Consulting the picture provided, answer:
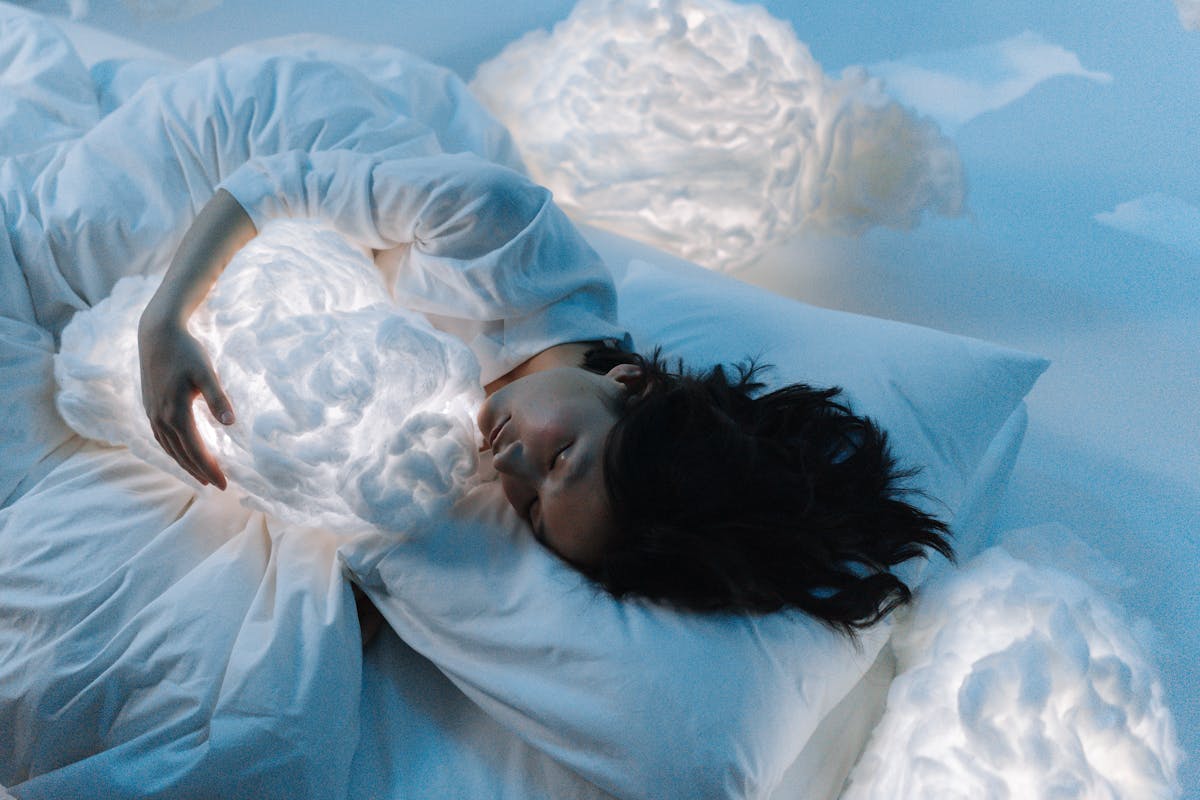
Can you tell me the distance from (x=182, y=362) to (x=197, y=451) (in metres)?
0.09

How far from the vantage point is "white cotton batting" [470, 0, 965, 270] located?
140 cm

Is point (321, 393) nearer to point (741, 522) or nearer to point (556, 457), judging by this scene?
point (556, 457)

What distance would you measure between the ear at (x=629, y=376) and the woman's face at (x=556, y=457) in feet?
0.08

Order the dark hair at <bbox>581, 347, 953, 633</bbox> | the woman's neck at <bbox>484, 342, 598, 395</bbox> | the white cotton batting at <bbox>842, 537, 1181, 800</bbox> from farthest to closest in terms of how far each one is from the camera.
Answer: the woman's neck at <bbox>484, 342, 598, 395</bbox>, the dark hair at <bbox>581, 347, 953, 633</bbox>, the white cotton batting at <bbox>842, 537, 1181, 800</bbox>

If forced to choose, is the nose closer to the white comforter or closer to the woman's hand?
the white comforter

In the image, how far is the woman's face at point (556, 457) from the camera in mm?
908

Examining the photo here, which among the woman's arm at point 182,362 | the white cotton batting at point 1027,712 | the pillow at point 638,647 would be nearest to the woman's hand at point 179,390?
the woman's arm at point 182,362

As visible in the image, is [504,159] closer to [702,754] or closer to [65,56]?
[65,56]

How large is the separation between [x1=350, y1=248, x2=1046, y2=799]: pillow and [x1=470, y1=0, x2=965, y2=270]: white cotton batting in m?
0.45

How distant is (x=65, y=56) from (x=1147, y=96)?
174 cm

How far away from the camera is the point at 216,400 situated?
907 mm

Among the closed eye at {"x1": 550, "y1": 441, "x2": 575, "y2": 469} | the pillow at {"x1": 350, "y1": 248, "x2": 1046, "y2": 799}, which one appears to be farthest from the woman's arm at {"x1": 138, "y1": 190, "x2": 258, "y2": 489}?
Answer: the closed eye at {"x1": 550, "y1": 441, "x2": 575, "y2": 469}

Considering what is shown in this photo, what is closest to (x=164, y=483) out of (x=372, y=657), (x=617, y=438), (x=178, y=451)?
(x=178, y=451)

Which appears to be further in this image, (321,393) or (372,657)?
(372,657)
